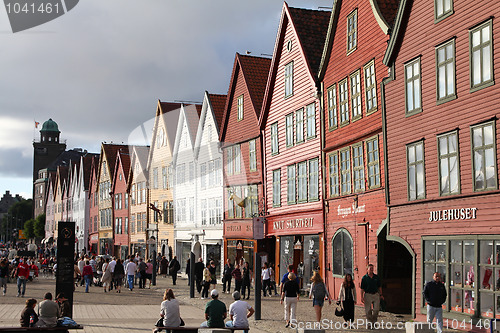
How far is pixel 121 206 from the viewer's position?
71125mm

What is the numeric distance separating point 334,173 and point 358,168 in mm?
2636

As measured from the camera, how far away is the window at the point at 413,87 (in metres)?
21.5

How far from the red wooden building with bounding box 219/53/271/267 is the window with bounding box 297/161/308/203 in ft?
18.1

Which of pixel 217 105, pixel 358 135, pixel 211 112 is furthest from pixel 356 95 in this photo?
pixel 217 105

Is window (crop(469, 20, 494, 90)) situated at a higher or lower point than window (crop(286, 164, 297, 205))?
higher

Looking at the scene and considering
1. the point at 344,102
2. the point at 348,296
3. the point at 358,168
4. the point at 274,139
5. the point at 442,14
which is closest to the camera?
the point at 348,296

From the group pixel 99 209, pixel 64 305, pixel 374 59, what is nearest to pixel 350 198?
pixel 374 59

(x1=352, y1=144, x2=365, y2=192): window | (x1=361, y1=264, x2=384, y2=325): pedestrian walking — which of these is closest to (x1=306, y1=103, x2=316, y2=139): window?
(x1=352, y1=144, x2=365, y2=192): window

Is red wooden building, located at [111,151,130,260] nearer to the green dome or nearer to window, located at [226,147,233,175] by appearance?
window, located at [226,147,233,175]

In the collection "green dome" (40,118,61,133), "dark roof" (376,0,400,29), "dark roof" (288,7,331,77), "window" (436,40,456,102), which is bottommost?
"window" (436,40,456,102)

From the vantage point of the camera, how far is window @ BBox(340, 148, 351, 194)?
27.9m

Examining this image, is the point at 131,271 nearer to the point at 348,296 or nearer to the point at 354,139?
the point at 354,139

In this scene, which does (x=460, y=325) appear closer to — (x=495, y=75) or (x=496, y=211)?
(x=496, y=211)

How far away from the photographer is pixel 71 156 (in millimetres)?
136125
